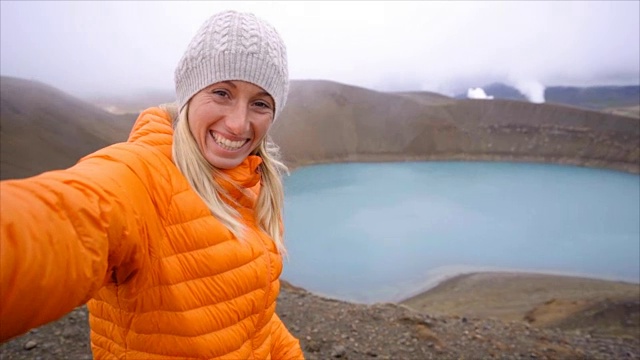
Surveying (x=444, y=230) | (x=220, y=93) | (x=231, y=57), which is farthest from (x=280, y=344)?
(x=444, y=230)

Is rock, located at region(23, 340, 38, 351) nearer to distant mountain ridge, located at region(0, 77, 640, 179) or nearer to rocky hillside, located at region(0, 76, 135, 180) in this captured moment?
rocky hillside, located at region(0, 76, 135, 180)

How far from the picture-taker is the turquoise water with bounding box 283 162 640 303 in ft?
48.5

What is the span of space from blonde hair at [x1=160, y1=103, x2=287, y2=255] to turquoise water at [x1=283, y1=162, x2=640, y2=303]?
4200mm

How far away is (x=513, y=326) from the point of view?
645cm

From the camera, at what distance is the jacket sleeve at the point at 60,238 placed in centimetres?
69

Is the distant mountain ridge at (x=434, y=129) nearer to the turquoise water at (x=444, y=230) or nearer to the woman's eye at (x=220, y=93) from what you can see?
the turquoise water at (x=444, y=230)

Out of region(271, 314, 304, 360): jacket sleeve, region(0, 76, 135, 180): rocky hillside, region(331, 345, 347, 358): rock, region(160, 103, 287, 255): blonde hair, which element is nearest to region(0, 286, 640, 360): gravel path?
region(331, 345, 347, 358): rock

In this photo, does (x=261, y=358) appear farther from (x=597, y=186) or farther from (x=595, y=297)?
(x=597, y=186)

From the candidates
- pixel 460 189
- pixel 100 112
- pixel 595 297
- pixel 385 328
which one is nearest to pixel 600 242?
pixel 595 297

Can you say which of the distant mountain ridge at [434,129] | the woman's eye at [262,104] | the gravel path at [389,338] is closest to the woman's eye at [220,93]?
the woman's eye at [262,104]

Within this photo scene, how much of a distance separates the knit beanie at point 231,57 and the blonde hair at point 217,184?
0.11 m

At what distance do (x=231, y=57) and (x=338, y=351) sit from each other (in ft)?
13.5

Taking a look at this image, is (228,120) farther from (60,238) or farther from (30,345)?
(30,345)

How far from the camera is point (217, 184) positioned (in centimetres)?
134
